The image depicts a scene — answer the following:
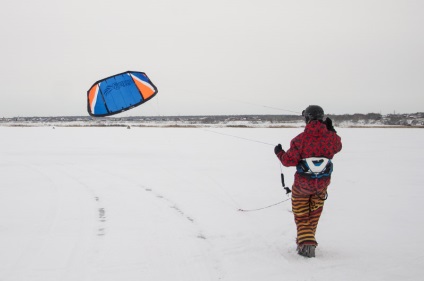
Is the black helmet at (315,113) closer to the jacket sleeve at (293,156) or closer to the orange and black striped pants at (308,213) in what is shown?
the jacket sleeve at (293,156)

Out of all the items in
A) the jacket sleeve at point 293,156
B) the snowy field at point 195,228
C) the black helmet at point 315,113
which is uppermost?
the black helmet at point 315,113

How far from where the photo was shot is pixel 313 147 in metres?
3.96

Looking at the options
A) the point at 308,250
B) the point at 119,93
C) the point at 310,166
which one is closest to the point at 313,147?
the point at 310,166

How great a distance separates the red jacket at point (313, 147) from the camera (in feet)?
13.0

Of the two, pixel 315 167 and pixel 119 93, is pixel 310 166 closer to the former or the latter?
pixel 315 167

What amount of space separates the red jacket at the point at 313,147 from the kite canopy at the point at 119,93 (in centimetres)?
407

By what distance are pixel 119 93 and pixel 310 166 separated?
14.5 ft

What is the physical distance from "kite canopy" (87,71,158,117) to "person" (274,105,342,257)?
392cm

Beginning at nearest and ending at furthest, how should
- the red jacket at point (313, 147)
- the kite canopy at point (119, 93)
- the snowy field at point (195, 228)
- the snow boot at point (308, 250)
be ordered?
the snowy field at point (195, 228) < the red jacket at point (313, 147) < the snow boot at point (308, 250) < the kite canopy at point (119, 93)

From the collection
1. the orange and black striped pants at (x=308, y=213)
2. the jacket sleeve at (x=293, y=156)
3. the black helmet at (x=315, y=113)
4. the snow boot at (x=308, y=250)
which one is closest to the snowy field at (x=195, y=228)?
the snow boot at (x=308, y=250)

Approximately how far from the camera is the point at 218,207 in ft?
21.9

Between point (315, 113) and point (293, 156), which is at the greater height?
point (315, 113)

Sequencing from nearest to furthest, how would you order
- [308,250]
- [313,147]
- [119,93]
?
[313,147], [308,250], [119,93]

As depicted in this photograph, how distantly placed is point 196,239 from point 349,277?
1.97 metres
